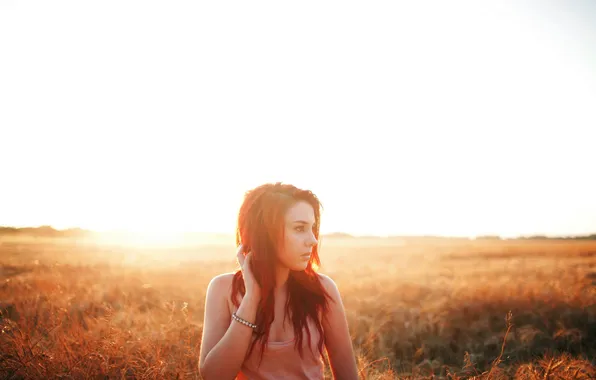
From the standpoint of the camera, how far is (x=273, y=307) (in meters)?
2.44

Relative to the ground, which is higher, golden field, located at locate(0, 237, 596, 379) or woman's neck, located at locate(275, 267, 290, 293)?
woman's neck, located at locate(275, 267, 290, 293)

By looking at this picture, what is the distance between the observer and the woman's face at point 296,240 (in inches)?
93.2

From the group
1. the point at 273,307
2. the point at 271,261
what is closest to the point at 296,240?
the point at 271,261

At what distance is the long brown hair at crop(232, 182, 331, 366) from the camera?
2355mm

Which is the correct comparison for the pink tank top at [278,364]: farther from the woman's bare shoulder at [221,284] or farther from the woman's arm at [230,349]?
the woman's bare shoulder at [221,284]

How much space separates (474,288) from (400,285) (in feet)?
7.24

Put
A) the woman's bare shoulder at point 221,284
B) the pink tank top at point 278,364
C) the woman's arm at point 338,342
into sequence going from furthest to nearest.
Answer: the woman's arm at point 338,342, the woman's bare shoulder at point 221,284, the pink tank top at point 278,364

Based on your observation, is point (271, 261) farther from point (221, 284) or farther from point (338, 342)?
point (338, 342)

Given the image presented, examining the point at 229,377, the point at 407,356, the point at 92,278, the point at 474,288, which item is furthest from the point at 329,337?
the point at 92,278

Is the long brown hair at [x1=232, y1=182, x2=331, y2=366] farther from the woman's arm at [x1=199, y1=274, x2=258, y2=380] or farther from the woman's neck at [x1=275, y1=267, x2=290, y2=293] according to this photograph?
the woman's arm at [x1=199, y1=274, x2=258, y2=380]

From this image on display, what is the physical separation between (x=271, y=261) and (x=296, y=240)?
0.73 feet

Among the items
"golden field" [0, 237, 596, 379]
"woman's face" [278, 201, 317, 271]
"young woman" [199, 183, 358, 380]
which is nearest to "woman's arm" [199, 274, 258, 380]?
"young woman" [199, 183, 358, 380]

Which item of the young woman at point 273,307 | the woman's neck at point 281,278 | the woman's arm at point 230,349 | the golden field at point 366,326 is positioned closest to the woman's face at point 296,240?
the young woman at point 273,307

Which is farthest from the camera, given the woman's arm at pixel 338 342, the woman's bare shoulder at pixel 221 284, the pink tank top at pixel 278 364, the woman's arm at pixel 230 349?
the woman's arm at pixel 338 342
